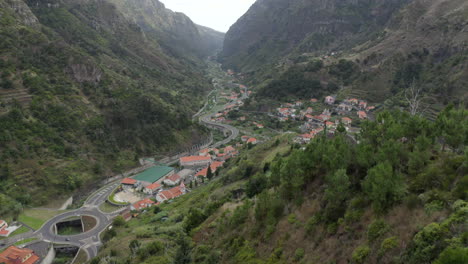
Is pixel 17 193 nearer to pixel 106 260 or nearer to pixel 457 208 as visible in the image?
pixel 106 260

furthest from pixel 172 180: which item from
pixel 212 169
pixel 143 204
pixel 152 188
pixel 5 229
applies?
pixel 5 229

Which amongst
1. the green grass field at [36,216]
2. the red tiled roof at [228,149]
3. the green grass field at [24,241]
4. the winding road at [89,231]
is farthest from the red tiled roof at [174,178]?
the green grass field at [24,241]

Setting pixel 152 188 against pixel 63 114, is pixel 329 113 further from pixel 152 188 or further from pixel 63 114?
pixel 63 114

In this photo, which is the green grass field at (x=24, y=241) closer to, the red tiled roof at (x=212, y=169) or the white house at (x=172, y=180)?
the white house at (x=172, y=180)

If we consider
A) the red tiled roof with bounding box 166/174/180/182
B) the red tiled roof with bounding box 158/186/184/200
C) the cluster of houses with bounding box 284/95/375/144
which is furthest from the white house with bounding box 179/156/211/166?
the cluster of houses with bounding box 284/95/375/144

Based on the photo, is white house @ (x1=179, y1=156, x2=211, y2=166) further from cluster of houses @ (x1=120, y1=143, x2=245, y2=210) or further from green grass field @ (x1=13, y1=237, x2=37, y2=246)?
green grass field @ (x1=13, y1=237, x2=37, y2=246)

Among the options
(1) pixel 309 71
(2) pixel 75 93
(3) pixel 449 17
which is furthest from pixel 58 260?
(3) pixel 449 17

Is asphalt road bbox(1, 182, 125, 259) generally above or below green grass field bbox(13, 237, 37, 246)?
below
